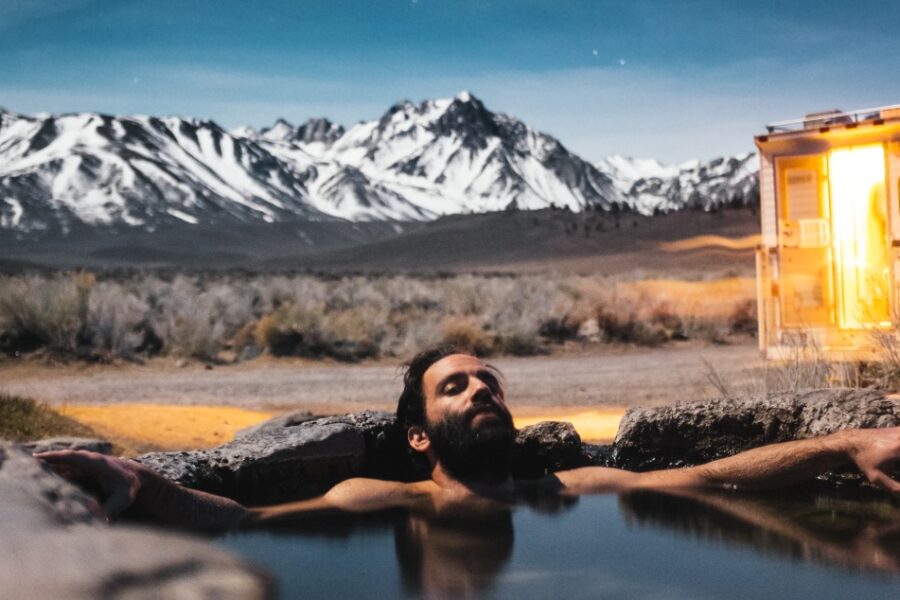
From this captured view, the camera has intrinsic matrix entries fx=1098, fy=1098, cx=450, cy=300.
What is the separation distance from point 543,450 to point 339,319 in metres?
16.7

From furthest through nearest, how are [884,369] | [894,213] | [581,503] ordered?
[894,213] < [884,369] < [581,503]

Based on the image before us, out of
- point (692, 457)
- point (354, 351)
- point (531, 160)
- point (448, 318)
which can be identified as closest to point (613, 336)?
point (448, 318)

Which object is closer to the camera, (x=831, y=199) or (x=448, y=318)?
(x=831, y=199)

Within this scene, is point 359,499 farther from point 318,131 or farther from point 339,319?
point 318,131

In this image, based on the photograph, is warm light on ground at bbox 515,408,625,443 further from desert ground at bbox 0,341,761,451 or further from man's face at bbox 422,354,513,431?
man's face at bbox 422,354,513,431

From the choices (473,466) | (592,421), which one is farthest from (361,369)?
(473,466)

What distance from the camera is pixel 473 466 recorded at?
496 centimetres

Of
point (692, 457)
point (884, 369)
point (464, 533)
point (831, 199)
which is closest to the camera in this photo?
point (464, 533)

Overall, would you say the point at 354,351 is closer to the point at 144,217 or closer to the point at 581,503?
the point at 581,503

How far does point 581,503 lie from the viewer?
5188 mm

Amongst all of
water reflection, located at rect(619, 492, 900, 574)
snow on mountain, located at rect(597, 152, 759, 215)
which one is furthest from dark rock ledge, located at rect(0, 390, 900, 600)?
snow on mountain, located at rect(597, 152, 759, 215)

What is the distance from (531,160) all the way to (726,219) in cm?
9850

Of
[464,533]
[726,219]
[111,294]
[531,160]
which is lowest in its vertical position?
[464,533]

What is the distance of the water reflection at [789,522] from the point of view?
164 inches
